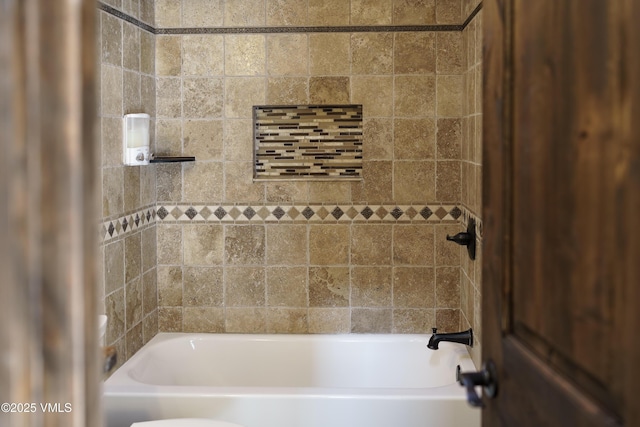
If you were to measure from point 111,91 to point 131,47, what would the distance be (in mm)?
341

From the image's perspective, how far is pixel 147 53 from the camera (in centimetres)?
306

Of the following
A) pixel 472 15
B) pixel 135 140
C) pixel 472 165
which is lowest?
pixel 472 165

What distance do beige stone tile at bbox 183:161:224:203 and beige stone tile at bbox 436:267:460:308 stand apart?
1.19 meters

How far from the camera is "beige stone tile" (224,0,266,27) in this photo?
3.12 meters

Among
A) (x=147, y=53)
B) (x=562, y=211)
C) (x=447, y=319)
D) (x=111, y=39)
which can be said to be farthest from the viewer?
(x=447, y=319)

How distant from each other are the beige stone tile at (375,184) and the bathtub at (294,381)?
2.28 ft

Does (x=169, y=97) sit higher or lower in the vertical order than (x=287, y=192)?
higher

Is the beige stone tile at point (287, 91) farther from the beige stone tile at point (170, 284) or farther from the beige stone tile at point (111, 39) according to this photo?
the beige stone tile at point (170, 284)

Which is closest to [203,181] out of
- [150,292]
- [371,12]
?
[150,292]

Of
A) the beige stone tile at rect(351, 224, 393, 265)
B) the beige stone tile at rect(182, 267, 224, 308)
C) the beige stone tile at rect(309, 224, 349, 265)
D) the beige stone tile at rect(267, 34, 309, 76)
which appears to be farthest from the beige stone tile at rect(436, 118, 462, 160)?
the beige stone tile at rect(182, 267, 224, 308)

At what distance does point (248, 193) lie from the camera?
125 inches

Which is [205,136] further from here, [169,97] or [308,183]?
[308,183]

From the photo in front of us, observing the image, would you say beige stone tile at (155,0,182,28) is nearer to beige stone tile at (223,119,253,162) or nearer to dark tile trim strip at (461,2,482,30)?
beige stone tile at (223,119,253,162)

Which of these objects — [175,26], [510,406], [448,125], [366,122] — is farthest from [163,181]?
[510,406]
